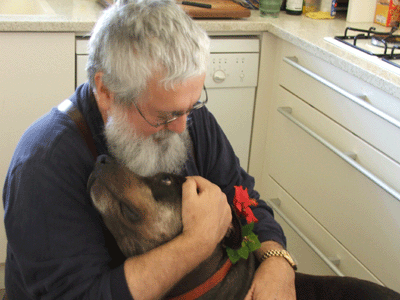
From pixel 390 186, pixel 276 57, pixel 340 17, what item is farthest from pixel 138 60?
pixel 340 17

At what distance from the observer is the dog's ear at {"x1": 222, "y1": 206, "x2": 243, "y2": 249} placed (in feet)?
3.77

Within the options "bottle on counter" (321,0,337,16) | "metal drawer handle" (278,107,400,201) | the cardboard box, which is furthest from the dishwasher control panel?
the cardboard box

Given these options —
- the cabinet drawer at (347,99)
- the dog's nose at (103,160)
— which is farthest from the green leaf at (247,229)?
the cabinet drawer at (347,99)

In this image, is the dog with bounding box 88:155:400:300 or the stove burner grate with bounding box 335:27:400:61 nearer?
the dog with bounding box 88:155:400:300

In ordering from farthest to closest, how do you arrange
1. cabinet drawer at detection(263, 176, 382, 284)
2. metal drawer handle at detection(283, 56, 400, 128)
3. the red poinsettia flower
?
cabinet drawer at detection(263, 176, 382, 284)
metal drawer handle at detection(283, 56, 400, 128)
the red poinsettia flower

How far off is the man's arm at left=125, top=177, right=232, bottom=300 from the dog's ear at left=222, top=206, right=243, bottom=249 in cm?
5

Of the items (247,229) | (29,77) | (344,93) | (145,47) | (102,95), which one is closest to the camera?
(145,47)

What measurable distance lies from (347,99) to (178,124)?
2.32 ft

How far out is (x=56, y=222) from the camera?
1004 mm

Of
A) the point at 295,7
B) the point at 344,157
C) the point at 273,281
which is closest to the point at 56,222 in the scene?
the point at 273,281

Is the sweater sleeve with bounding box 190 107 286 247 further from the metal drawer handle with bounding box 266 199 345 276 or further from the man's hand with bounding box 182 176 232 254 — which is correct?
the metal drawer handle with bounding box 266 199 345 276

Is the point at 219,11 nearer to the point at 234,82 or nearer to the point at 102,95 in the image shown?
the point at 234,82

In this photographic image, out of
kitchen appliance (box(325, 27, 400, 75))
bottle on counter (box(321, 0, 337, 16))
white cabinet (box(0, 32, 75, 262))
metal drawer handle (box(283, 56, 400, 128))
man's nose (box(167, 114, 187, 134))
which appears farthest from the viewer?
bottle on counter (box(321, 0, 337, 16))

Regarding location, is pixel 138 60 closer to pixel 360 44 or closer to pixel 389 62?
pixel 389 62
